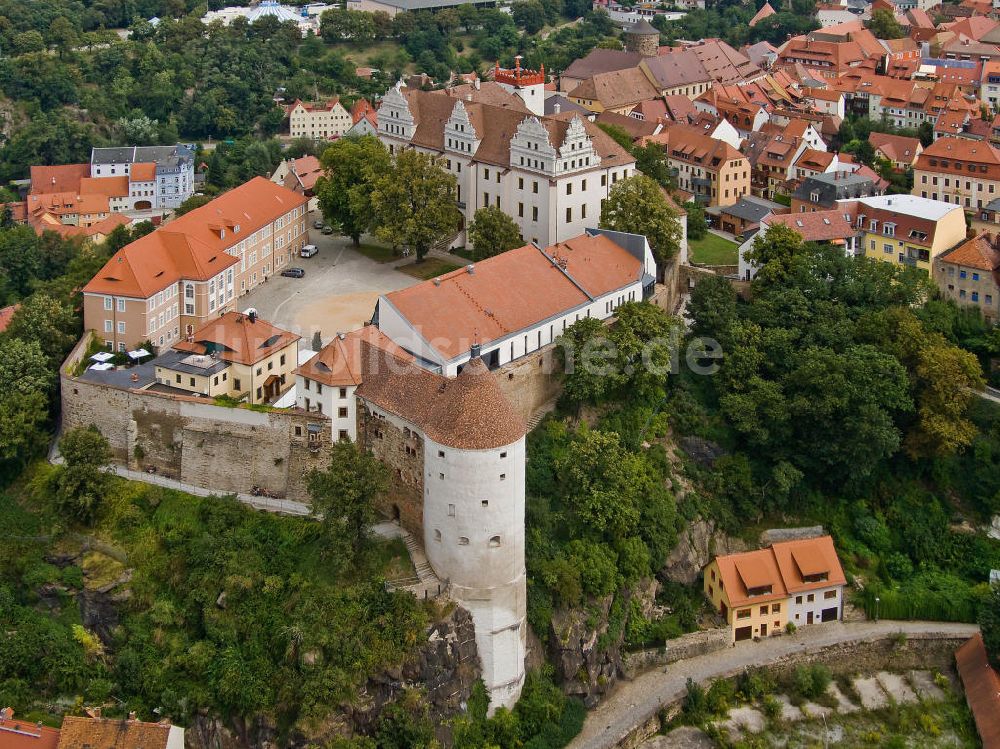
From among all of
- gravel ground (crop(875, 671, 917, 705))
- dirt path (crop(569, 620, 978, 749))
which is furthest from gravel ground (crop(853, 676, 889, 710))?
dirt path (crop(569, 620, 978, 749))

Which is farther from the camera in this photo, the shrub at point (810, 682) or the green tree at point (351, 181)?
the green tree at point (351, 181)

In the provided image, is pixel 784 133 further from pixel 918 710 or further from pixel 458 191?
pixel 918 710

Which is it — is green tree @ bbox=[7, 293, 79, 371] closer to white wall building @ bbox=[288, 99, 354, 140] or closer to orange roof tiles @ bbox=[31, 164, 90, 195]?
orange roof tiles @ bbox=[31, 164, 90, 195]

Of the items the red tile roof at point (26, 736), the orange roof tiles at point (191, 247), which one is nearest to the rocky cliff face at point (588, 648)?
the red tile roof at point (26, 736)

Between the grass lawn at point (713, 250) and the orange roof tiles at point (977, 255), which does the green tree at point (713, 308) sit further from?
the orange roof tiles at point (977, 255)

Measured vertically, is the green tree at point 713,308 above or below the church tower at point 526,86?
below

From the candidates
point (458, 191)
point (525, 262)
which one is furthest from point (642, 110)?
point (525, 262)
